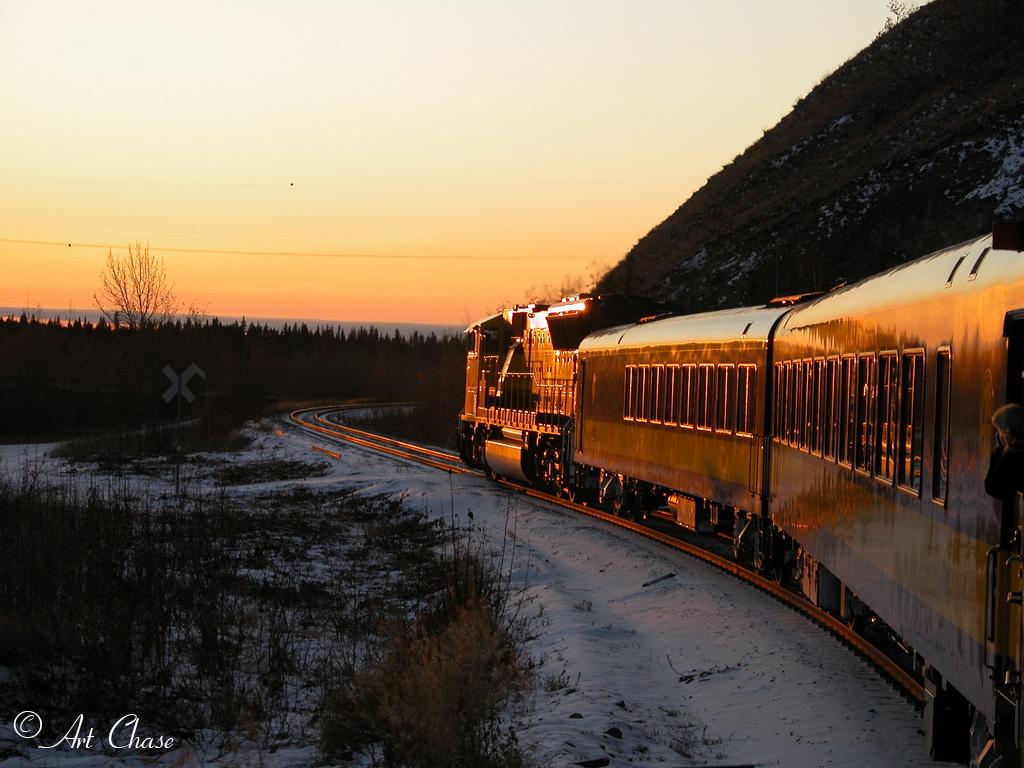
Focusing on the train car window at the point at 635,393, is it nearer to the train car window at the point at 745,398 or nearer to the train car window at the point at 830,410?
the train car window at the point at 745,398

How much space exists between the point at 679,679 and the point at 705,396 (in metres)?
8.15

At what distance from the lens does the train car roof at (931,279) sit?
22.4 feet

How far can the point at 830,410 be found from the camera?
12.3m

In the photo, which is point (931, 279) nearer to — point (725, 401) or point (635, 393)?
point (725, 401)

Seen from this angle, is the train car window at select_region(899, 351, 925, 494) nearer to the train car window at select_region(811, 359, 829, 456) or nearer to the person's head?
the person's head

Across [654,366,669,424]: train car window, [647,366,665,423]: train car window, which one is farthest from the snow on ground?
[647,366,665,423]: train car window

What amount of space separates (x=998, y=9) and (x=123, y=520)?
227 feet

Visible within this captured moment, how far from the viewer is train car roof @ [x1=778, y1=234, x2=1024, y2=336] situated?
6.82 meters

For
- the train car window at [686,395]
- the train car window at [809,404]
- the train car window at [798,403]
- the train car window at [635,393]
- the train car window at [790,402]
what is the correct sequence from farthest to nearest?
the train car window at [635,393] → the train car window at [686,395] → the train car window at [790,402] → the train car window at [798,403] → the train car window at [809,404]

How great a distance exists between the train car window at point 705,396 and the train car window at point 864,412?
8.48 metres

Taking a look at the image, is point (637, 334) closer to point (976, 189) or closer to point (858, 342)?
point (858, 342)

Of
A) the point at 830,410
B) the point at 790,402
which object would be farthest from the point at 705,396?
the point at 830,410

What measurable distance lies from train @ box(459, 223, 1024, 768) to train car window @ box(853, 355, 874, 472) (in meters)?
0.03

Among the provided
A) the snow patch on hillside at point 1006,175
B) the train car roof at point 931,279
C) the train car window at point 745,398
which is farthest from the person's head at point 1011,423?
the snow patch on hillside at point 1006,175
